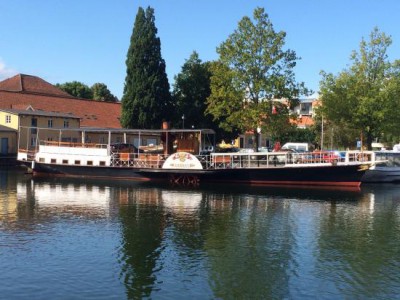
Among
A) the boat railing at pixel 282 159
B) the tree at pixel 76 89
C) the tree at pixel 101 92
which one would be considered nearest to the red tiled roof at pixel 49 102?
the tree at pixel 76 89

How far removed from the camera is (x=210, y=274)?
14.0m

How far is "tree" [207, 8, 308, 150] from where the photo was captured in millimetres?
41312

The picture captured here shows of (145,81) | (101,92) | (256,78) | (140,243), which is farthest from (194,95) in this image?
(101,92)

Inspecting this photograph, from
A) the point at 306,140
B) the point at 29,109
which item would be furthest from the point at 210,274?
the point at 306,140

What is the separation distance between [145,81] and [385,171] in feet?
98.0

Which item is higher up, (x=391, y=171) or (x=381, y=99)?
(x=381, y=99)

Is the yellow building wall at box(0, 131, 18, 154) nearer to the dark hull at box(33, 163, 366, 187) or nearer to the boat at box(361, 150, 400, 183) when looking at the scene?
the dark hull at box(33, 163, 366, 187)

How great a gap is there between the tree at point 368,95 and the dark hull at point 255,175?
30.5 feet

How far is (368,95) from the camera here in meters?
43.6

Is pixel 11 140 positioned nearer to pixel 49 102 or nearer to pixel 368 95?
pixel 49 102

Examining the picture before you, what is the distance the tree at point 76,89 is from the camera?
90562 mm

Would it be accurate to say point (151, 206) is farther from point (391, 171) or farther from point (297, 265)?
point (391, 171)

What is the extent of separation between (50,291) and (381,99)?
37.2 meters

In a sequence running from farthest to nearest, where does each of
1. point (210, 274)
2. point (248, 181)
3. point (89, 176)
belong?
1. point (89, 176)
2. point (248, 181)
3. point (210, 274)
